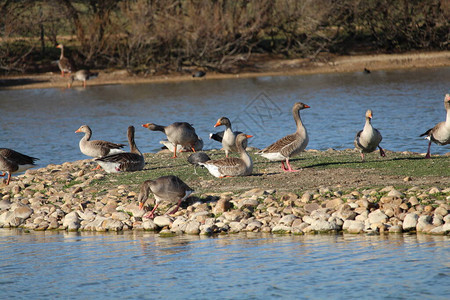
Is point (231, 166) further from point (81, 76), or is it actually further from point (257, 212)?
point (81, 76)

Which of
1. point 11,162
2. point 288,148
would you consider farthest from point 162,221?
point 11,162

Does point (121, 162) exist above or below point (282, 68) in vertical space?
below

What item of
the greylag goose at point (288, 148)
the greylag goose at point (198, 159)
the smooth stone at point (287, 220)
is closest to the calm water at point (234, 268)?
the smooth stone at point (287, 220)

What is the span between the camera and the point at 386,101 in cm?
3225

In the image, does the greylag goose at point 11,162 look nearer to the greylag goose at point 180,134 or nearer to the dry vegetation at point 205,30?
the greylag goose at point 180,134

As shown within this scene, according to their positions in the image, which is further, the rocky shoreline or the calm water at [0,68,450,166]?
the calm water at [0,68,450,166]

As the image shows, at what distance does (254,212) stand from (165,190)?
5.31 ft

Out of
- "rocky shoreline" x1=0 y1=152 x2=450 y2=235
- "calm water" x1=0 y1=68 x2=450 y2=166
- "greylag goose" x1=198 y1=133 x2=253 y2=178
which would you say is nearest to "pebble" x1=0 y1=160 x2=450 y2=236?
"rocky shoreline" x1=0 y1=152 x2=450 y2=235

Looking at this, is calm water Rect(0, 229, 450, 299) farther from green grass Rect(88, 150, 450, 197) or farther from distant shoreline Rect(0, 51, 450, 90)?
distant shoreline Rect(0, 51, 450, 90)

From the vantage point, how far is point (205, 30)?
149 feet

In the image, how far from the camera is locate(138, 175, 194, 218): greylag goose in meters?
11.6

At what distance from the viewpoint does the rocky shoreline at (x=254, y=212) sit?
34.7ft

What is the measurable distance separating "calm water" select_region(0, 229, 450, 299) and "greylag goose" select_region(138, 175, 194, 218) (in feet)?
3.08

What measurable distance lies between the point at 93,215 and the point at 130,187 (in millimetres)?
1479
